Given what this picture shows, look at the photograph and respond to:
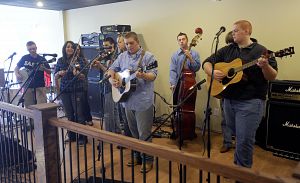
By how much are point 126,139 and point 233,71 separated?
130 centimetres

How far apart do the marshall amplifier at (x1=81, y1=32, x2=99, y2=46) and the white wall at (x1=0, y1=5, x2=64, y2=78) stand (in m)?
1.75

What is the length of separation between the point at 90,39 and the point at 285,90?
359 centimetres

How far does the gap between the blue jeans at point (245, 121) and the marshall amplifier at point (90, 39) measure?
3.46 m

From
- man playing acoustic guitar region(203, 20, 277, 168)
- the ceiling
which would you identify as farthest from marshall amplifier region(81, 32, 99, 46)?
man playing acoustic guitar region(203, 20, 277, 168)

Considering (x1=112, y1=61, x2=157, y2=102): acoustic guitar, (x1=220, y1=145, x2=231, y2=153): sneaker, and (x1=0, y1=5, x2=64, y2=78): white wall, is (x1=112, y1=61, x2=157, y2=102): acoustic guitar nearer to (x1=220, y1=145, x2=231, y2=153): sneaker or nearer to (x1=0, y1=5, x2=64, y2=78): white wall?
(x1=220, y1=145, x2=231, y2=153): sneaker

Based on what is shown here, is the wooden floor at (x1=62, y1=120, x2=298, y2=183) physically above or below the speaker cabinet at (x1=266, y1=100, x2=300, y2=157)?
below

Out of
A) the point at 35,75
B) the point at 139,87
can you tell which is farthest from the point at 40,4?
the point at 139,87

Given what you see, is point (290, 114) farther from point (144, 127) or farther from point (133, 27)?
point (133, 27)

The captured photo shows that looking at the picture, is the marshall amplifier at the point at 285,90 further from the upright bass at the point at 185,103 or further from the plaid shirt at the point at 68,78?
the plaid shirt at the point at 68,78

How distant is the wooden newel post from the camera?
1894 millimetres

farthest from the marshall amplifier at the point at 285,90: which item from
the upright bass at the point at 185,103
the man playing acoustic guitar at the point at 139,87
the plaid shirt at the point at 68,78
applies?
the plaid shirt at the point at 68,78

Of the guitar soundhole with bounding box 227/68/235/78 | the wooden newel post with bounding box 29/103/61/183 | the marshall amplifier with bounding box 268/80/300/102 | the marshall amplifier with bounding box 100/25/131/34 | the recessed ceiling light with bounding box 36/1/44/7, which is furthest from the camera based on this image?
the recessed ceiling light with bounding box 36/1/44/7

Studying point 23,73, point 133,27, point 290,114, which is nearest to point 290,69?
point 290,114

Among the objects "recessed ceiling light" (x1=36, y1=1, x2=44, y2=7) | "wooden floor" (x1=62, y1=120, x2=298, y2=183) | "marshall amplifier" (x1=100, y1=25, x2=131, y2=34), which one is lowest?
"wooden floor" (x1=62, y1=120, x2=298, y2=183)
